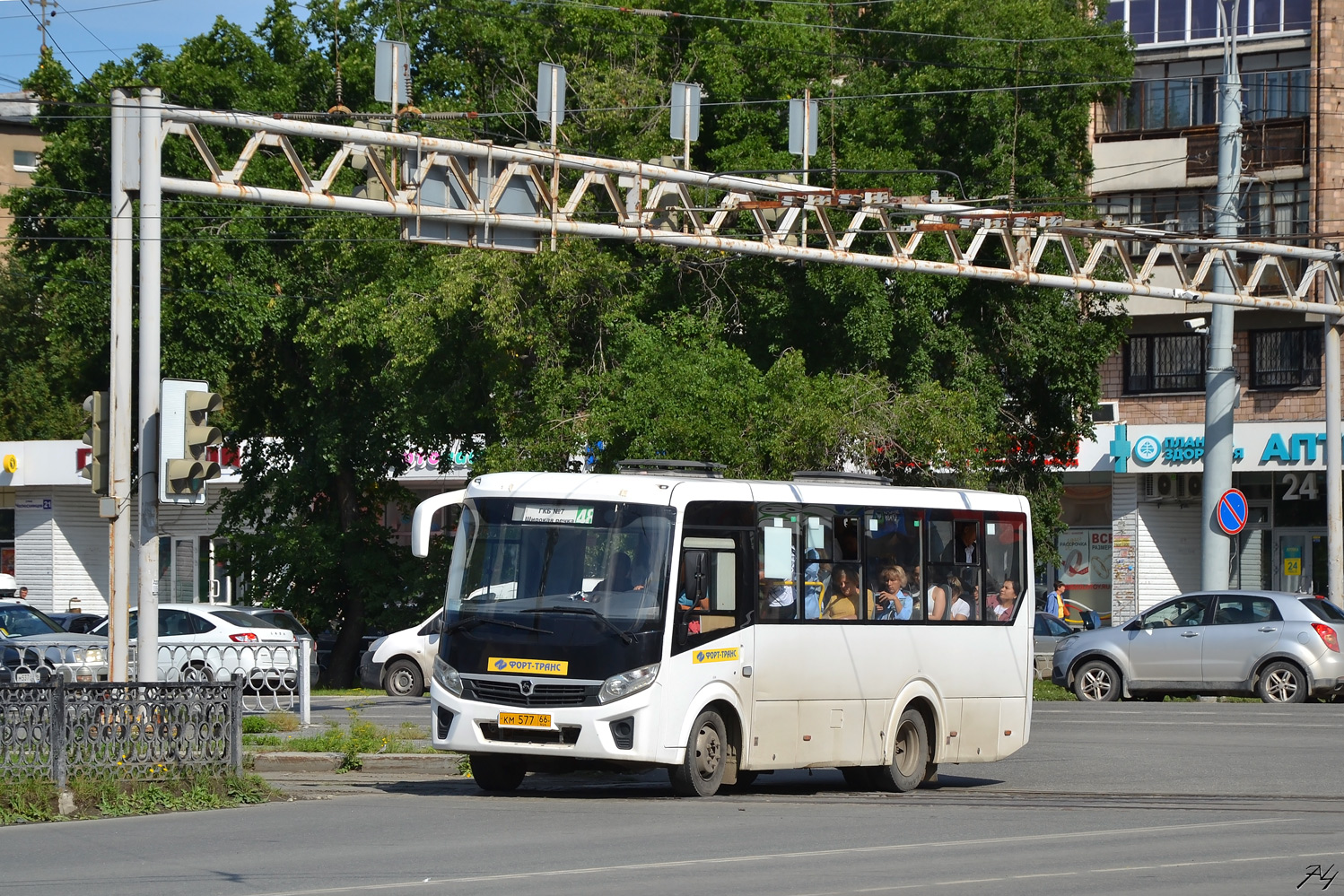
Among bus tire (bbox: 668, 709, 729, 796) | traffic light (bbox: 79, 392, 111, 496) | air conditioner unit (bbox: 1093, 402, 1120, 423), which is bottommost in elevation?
bus tire (bbox: 668, 709, 729, 796)

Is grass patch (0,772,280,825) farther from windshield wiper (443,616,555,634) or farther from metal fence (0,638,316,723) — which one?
metal fence (0,638,316,723)

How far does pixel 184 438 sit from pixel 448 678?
11.7ft

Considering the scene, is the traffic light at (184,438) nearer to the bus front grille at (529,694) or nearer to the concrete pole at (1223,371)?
the bus front grille at (529,694)

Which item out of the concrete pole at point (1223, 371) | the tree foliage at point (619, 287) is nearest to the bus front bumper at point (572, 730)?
the tree foliage at point (619, 287)

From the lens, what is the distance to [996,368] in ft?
103

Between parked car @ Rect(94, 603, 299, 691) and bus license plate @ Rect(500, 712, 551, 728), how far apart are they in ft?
16.5

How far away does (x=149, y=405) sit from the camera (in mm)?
16266

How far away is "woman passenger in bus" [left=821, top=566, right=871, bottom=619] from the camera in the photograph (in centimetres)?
1548

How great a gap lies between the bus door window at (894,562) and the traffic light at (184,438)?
5809 millimetres

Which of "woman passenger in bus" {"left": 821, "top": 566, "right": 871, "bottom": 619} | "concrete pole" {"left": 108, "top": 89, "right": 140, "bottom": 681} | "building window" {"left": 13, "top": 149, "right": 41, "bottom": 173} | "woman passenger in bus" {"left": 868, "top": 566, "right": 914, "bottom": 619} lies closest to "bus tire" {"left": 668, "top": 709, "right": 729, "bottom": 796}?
"woman passenger in bus" {"left": 821, "top": 566, "right": 871, "bottom": 619}

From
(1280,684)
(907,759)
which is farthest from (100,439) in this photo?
(1280,684)

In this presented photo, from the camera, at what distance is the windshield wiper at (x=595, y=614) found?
13.9 m

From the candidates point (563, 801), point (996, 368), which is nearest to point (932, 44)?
point (996, 368)

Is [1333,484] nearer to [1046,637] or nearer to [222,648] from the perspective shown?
[1046,637]
